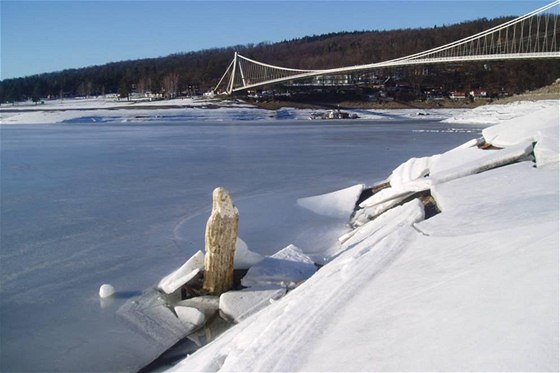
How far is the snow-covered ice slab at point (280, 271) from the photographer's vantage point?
15.5 feet

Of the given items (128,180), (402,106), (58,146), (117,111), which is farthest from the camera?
(402,106)

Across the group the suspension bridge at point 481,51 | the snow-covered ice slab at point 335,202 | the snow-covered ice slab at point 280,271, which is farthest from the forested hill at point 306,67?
the snow-covered ice slab at point 280,271

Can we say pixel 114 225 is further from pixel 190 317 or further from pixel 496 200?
pixel 496 200

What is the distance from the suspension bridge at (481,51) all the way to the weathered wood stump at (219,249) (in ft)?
90.9

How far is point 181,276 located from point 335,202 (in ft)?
12.3

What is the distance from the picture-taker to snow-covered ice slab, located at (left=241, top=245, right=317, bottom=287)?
4715 mm

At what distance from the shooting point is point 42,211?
7.21 metres

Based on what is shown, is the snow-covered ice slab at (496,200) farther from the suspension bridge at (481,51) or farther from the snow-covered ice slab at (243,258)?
the suspension bridge at (481,51)

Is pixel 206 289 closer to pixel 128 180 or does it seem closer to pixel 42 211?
pixel 42 211

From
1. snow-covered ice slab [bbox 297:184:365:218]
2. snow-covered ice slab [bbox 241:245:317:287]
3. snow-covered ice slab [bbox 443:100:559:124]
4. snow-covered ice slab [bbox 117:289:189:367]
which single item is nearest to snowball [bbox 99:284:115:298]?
snow-covered ice slab [bbox 117:289:189:367]

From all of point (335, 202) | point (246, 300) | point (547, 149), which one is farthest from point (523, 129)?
point (246, 300)

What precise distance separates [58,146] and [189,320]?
14967 mm

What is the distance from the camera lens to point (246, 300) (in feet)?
14.1

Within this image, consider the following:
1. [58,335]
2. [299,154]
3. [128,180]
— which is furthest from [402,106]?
[58,335]
